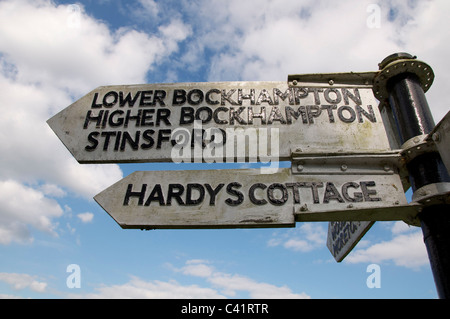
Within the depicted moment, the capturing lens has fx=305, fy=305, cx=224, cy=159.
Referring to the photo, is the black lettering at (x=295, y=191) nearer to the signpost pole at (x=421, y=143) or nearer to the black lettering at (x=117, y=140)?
the signpost pole at (x=421, y=143)

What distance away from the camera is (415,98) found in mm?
2838

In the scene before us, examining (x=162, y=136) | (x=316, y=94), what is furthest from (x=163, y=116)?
(x=316, y=94)

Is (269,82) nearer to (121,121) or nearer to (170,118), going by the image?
(170,118)

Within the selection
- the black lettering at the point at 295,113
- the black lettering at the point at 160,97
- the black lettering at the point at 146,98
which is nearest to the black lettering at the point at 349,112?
the black lettering at the point at 295,113

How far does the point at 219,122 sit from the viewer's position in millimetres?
2996

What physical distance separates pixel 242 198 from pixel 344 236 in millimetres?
1716

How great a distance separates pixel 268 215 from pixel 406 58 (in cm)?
209

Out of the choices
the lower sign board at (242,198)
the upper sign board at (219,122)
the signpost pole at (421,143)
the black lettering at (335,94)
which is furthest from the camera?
the black lettering at (335,94)

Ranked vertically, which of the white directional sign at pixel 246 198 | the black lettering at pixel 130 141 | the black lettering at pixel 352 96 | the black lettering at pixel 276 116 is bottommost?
the white directional sign at pixel 246 198

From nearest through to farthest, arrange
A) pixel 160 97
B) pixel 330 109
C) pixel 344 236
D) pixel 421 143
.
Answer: pixel 421 143, pixel 330 109, pixel 160 97, pixel 344 236

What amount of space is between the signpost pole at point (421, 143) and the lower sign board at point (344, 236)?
593 mm

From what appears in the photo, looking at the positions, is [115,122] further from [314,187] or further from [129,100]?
[314,187]

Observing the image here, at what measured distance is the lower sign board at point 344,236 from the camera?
314 centimetres
